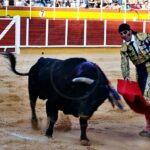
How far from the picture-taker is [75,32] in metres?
15.0

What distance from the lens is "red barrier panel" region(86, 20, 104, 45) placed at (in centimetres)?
1519

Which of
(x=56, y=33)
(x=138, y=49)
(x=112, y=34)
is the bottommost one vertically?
(x=112, y=34)

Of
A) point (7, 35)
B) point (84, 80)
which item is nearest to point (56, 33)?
point (7, 35)

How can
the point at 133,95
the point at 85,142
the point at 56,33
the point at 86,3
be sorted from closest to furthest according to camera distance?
1. the point at 85,142
2. the point at 133,95
3. the point at 56,33
4. the point at 86,3

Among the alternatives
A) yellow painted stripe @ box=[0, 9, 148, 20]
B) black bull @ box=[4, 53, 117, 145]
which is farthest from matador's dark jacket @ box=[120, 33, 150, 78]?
yellow painted stripe @ box=[0, 9, 148, 20]

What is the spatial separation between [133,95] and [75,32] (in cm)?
1051

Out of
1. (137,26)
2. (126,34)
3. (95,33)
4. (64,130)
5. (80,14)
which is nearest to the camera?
(126,34)

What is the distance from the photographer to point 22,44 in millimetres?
13883

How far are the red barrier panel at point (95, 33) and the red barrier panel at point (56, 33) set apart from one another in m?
0.82

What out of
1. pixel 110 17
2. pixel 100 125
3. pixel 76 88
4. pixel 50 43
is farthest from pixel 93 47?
pixel 76 88

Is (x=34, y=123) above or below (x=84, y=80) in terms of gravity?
below

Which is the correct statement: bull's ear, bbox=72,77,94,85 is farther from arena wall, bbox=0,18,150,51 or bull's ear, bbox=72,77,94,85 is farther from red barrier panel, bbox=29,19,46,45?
red barrier panel, bbox=29,19,46,45

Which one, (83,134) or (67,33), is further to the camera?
(67,33)

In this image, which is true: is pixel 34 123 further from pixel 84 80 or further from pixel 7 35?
pixel 7 35
